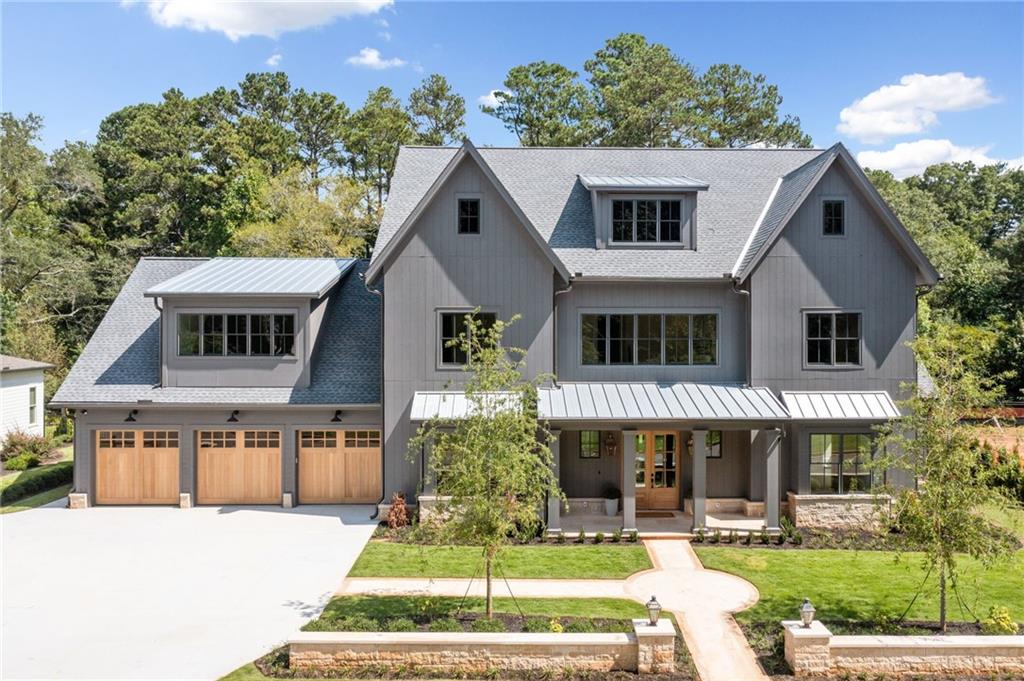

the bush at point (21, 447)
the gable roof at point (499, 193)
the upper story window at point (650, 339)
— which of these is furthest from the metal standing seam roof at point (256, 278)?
the bush at point (21, 447)

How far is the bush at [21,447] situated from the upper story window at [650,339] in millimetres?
21489

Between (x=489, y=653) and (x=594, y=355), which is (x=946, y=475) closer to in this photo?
(x=489, y=653)

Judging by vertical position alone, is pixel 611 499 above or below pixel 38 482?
above

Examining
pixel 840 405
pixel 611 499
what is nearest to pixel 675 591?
pixel 611 499

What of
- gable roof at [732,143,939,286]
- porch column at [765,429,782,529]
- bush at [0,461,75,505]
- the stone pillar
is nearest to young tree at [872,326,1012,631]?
the stone pillar

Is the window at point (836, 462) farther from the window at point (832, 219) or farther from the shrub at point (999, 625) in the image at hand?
the shrub at point (999, 625)

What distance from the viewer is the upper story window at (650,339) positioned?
719 inches

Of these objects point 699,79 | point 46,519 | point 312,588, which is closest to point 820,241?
point 312,588

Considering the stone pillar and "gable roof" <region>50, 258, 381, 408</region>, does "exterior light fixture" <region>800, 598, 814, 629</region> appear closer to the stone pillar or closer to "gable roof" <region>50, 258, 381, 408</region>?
the stone pillar

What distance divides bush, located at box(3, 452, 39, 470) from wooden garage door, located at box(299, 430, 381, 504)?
12107 millimetres

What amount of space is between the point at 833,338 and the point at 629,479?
7.01 meters

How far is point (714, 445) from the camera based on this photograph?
60.1 ft

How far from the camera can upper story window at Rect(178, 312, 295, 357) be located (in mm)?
18812

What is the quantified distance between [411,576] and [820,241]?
540 inches
